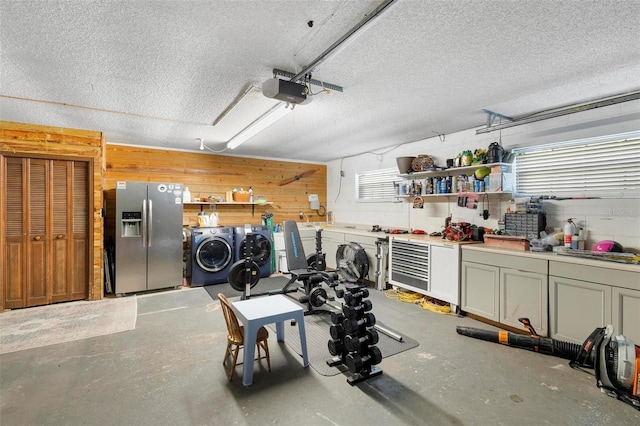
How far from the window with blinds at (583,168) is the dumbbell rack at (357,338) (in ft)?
9.02

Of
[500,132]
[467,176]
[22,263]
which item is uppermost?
[500,132]

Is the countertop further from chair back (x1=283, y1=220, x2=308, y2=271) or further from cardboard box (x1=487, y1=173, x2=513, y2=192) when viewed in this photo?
chair back (x1=283, y1=220, x2=308, y2=271)

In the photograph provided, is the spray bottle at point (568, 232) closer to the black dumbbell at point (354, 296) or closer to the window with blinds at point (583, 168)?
the window with blinds at point (583, 168)

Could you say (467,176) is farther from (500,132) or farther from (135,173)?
(135,173)

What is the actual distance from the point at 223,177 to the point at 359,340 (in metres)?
4.73

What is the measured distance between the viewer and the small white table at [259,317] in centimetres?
231

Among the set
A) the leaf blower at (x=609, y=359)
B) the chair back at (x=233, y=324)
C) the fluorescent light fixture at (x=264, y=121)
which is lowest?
the leaf blower at (x=609, y=359)

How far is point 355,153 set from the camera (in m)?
6.30

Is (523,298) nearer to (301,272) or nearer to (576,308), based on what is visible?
(576,308)

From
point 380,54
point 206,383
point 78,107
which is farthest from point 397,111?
point 78,107

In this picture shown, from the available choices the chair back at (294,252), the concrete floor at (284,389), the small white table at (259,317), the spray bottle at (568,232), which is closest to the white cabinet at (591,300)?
the concrete floor at (284,389)

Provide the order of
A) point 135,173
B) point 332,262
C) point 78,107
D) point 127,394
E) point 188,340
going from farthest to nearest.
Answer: point 332,262
point 135,173
point 78,107
point 188,340
point 127,394

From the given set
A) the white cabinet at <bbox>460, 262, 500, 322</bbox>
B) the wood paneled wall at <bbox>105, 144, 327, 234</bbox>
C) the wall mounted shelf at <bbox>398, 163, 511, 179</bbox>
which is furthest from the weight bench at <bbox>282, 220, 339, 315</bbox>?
the wood paneled wall at <bbox>105, 144, 327, 234</bbox>

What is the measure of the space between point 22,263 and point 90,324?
1.50 metres
